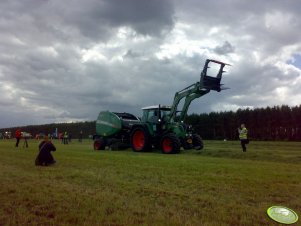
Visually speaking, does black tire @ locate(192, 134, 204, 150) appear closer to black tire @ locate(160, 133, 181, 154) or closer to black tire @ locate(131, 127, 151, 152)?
black tire @ locate(160, 133, 181, 154)

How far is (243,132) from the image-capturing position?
2189 cm

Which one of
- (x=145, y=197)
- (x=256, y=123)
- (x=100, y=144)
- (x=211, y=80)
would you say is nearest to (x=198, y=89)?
(x=211, y=80)

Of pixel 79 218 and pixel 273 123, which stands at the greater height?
pixel 273 123

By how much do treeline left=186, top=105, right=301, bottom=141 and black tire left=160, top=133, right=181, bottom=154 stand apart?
1054 inches

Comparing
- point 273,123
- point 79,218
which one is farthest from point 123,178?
point 273,123

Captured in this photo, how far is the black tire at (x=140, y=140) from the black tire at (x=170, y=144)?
56.5 inches

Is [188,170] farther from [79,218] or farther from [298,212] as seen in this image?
[79,218]

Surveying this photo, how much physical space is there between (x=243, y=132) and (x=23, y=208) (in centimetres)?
1661

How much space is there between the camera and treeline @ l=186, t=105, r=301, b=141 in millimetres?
46375

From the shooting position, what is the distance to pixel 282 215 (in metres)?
6.59

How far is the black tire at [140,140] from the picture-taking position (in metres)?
23.6

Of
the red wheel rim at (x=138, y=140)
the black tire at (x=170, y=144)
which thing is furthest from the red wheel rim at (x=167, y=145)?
the red wheel rim at (x=138, y=140)

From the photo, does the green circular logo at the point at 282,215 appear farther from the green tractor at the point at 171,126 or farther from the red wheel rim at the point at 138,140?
the red wheel rim at the point at 138,140

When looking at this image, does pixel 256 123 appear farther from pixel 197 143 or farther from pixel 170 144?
pixel 170 144
